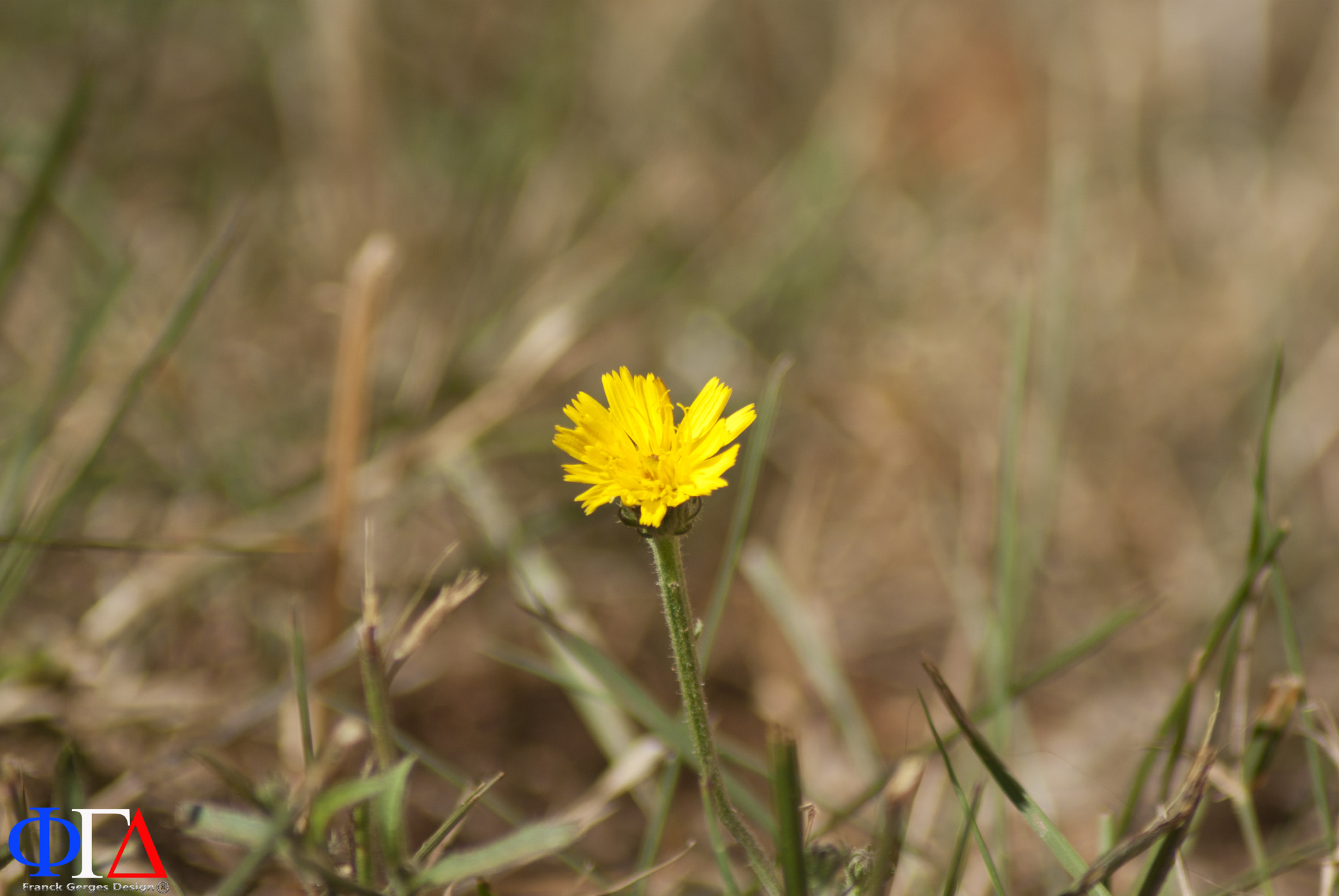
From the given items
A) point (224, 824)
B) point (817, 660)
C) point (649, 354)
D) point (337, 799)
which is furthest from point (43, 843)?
point (649, 354)

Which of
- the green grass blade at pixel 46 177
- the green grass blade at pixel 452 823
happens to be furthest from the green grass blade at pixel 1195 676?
the green grass blade at pixel 46 177

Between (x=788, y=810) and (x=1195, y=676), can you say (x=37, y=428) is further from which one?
(x=1195, y=676)

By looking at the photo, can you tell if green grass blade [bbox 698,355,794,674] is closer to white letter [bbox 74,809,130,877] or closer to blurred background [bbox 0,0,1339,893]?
blurred background [bbox 0,0,1339,893]

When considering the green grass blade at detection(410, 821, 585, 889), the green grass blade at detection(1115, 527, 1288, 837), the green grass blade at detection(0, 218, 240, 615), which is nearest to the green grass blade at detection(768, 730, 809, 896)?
the green grass blade at detection(410, 821, 585, 889)

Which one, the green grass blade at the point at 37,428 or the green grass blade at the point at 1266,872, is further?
the green grass blade at the point at 37,428

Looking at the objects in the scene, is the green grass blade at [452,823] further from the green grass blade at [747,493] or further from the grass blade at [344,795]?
the green grass blade at [747,493]

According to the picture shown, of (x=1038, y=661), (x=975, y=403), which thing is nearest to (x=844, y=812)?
(x=1038, y=661)

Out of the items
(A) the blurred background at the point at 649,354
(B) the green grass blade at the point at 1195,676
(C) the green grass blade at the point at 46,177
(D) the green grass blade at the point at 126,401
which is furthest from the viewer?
(A) the blurred background at the point at 649,354
